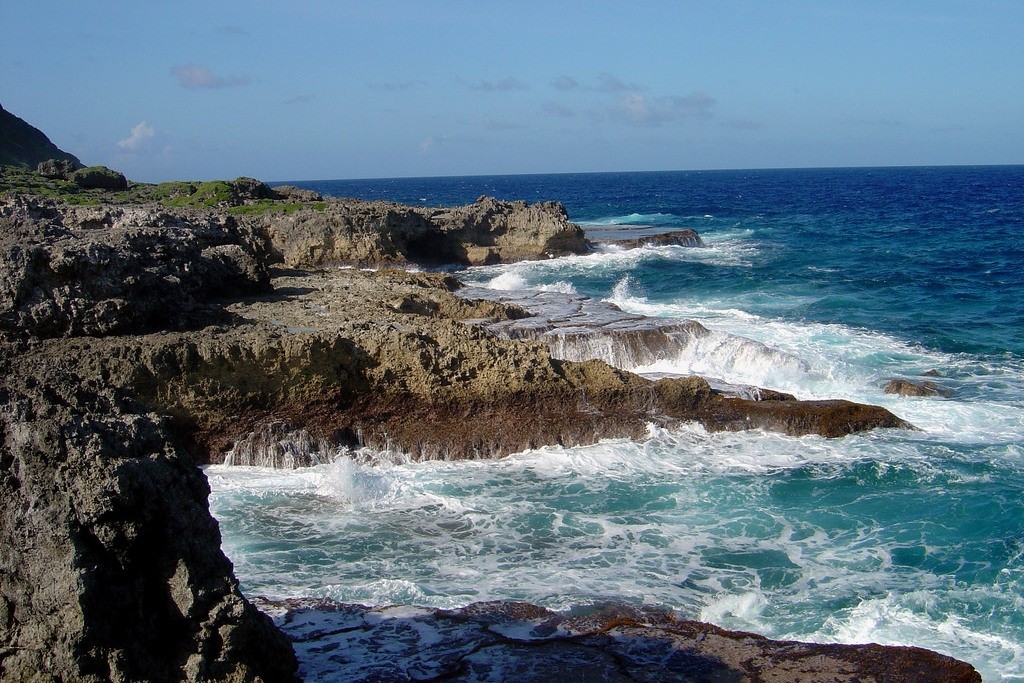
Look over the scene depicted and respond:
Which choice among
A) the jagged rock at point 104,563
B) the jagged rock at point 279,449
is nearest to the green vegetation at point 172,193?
the jagged rock at point 279,449

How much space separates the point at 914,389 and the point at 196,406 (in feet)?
43.9

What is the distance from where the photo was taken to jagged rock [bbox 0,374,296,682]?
525 cm

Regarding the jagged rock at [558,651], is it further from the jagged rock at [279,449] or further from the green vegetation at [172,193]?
the green vegetation at [172,193]

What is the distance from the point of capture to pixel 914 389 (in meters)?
17.4

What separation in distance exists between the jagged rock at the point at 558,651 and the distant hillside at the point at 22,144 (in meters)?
50.3

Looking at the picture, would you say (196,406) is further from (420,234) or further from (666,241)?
(666,241)

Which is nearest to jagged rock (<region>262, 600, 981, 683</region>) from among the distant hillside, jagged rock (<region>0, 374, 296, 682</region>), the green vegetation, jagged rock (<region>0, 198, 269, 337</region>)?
jagged rock (<region>0, 374, 296, 682</region>)

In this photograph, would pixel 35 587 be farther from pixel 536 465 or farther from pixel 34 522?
pixel 536 465

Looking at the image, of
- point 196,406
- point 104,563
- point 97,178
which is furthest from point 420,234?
point 104,563

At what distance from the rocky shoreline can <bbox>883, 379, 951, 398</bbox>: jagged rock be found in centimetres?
329

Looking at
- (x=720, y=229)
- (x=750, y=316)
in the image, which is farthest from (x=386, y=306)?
(x=720, y=229)

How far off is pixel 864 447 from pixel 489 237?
25.4m

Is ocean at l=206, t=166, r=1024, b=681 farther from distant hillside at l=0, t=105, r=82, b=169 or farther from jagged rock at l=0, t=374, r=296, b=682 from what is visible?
distant hillside at l=0, t=105, r=82, b=169

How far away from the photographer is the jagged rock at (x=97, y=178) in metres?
36.4
